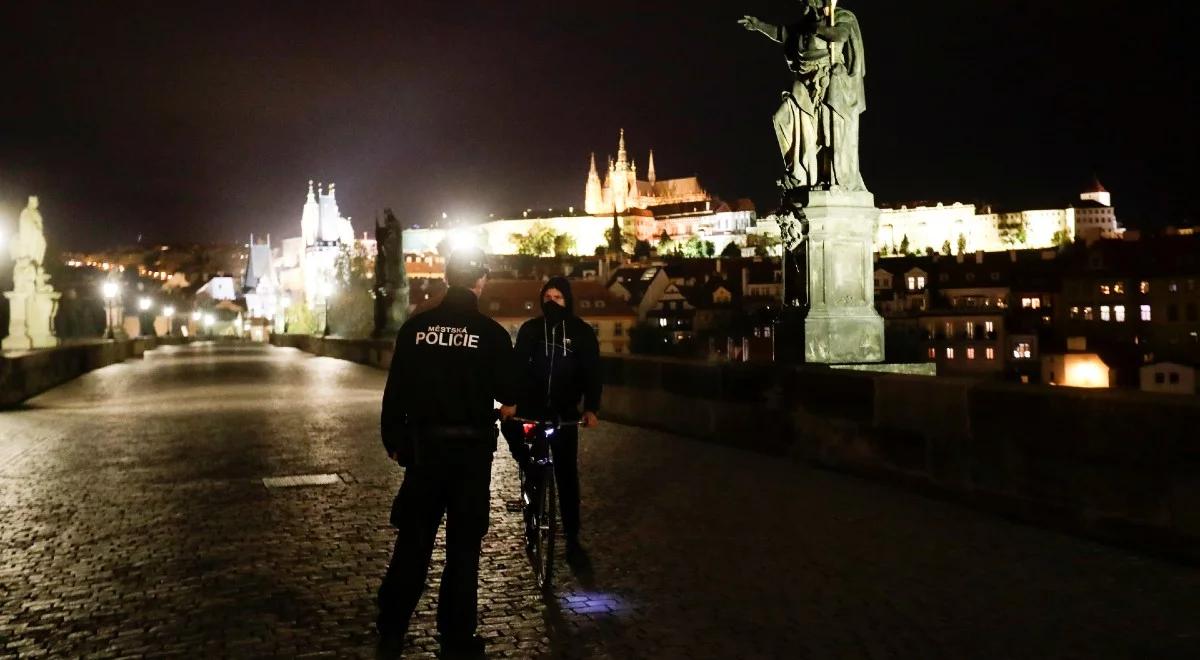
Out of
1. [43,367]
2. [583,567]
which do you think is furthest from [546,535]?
[43,367]

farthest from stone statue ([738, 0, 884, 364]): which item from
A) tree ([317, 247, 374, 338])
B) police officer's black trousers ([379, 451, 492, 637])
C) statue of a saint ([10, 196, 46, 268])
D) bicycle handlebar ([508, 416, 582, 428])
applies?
tree ([317, 247, 374, 338])

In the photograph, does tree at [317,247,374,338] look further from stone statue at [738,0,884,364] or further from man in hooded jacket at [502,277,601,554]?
man in hooded jacket at [502,277,601,554]

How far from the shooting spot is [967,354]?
85.3 m

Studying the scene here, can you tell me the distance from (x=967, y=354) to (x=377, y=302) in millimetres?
58099

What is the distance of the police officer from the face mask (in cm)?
193

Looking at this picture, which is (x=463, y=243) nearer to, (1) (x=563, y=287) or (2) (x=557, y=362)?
(1) (x=563, y=287)

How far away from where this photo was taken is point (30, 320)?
3325 centimetres

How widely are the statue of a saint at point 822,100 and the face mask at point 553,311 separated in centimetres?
563

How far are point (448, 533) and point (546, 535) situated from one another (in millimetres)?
1316

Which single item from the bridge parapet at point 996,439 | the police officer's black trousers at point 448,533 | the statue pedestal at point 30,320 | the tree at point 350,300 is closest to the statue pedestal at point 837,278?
the bridge parapet at point 996,439

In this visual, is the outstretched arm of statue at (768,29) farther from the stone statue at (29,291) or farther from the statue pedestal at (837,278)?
the stone statue at (29,291)

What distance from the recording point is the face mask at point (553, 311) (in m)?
7.56

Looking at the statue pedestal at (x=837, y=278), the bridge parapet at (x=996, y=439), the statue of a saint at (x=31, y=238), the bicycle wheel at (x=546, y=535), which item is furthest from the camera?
the statue of a saint at (x=31, y=238)

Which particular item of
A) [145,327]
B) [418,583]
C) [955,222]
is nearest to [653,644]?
[418,583]
